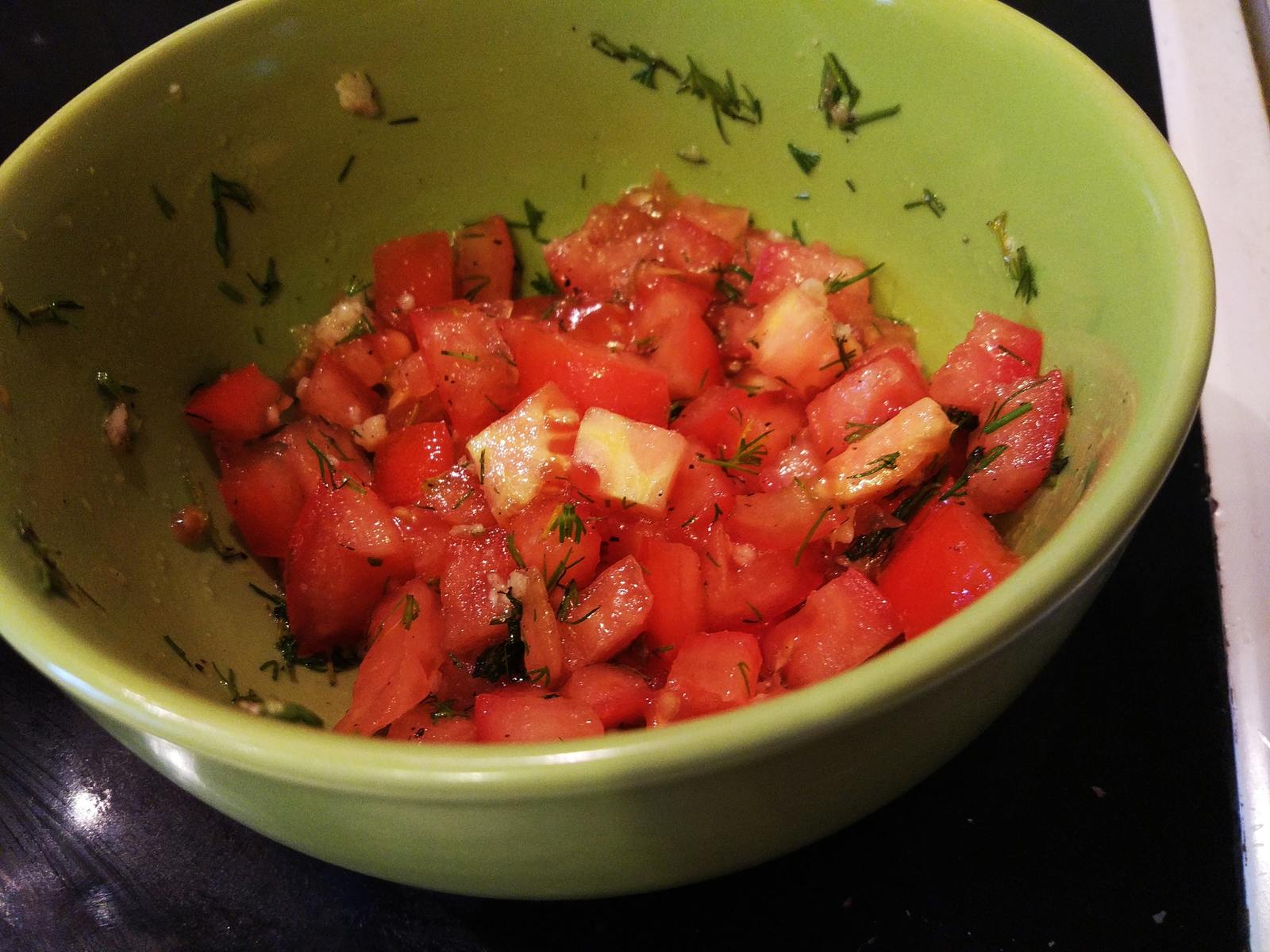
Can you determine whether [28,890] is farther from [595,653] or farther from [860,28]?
[860,28]

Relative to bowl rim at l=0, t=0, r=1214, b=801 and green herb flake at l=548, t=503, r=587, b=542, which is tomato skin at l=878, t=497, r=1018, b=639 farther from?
green herb flake at l=548, t=503, r=587, b=542

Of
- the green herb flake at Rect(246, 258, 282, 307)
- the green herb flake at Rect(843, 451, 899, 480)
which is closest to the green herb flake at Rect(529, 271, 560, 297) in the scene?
the green herb flake at Rect(246, 258, 282, 307)

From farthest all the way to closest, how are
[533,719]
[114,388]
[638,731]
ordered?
1. [114,388]
2. [533,719]
3. [638,731]

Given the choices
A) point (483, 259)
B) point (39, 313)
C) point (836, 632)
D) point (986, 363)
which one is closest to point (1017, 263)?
point (986, 363)

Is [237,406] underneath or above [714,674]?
above

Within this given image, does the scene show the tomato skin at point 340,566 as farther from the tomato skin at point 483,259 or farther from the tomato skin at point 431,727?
the tomato skin at point 483,259

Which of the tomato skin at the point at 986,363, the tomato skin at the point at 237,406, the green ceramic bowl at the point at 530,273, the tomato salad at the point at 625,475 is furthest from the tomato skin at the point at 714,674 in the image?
the tomato skin at the point at 237,406

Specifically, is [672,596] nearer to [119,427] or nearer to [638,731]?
[638,731]
